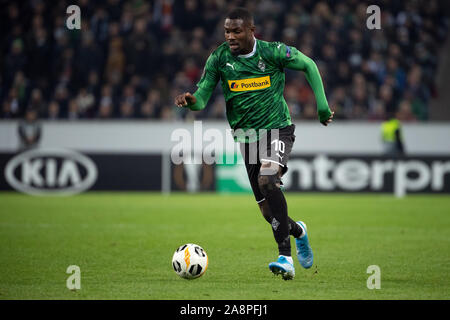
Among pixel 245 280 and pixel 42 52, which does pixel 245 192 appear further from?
pixel 245 280

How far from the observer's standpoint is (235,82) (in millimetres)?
7191

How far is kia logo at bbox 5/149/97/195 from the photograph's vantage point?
18250 millimetres

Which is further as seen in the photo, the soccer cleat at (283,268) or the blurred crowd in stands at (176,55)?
the blurred crowd in stands at (176,55)

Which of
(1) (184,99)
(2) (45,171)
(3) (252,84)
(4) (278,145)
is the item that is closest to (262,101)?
(3) (252,84)

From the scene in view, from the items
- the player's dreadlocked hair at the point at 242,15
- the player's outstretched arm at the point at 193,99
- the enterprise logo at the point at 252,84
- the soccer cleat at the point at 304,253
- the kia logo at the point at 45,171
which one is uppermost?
the player's dreadlocked hair at the point at 242,15

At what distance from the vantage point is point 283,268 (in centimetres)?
673

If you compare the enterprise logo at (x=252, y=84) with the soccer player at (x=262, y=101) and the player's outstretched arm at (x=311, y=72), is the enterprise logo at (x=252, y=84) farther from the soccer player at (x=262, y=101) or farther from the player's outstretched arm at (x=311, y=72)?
the player's outstretched arm at (x=311, y=72)

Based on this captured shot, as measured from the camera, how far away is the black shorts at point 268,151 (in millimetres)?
7004

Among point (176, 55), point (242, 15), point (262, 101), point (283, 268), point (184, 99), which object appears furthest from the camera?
point (176, 55)

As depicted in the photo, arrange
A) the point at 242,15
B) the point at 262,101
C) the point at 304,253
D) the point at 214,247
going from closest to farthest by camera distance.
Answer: the point at 242,15 < the point at 262,101 < the point at 304,253 < the point at 214,247

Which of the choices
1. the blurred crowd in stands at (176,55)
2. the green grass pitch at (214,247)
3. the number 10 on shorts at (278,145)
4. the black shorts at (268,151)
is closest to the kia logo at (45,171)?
the green grass pitch at (214,247)

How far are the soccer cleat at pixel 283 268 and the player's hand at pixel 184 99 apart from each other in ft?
5.04

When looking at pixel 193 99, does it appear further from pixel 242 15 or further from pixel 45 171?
pixel 45 171

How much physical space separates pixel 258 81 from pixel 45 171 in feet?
39.2
